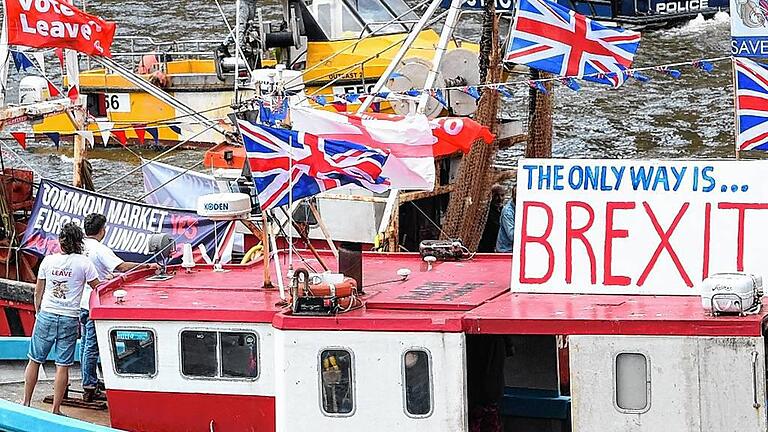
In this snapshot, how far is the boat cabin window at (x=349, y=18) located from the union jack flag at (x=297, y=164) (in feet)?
42.8

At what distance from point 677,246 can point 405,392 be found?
2.07 metres

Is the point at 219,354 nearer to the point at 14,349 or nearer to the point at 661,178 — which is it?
the point at 661,178

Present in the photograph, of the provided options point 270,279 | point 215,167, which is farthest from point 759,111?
point 215,167

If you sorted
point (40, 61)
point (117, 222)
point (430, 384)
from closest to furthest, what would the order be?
point (430, 384), point (117, 222), point (40, 61)

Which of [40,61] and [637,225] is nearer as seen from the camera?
[637,225]

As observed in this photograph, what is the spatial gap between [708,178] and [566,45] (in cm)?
506

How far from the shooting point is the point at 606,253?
9.89 metres

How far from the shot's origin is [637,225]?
9859mm

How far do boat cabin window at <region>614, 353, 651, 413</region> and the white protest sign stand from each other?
81 cm

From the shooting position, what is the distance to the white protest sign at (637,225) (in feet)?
31.9

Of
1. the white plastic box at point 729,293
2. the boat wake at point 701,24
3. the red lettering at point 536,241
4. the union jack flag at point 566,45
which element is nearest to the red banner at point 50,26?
the union jack flag at point 566,45

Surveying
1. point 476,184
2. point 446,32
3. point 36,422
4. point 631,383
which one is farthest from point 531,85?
point 36,422

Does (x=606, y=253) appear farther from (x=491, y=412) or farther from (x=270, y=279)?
(x=270, y=279)

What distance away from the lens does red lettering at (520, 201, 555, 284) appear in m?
10.0
